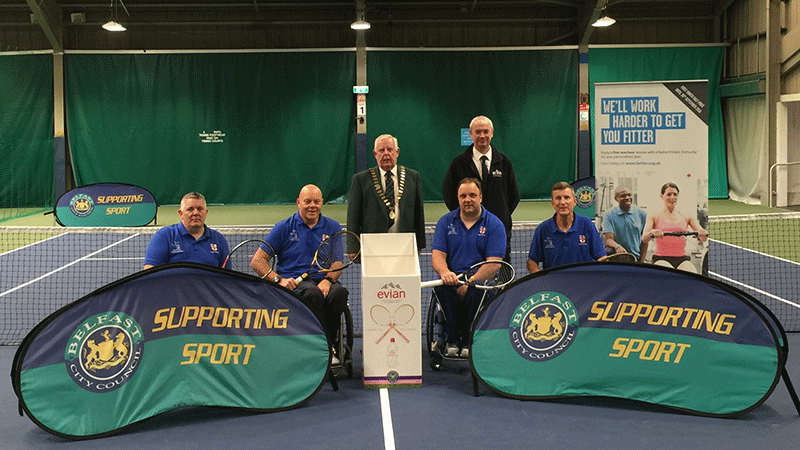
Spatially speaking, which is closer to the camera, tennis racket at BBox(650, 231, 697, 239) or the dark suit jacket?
tennis racket at BBox(650, 231, 697, 239)

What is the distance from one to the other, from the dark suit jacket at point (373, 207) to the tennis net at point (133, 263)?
1.40 metres

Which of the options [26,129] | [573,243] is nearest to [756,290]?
[573,243]

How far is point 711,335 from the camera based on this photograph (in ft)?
15.8

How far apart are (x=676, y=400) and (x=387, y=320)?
76.1 inches

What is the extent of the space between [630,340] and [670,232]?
1.71 metres

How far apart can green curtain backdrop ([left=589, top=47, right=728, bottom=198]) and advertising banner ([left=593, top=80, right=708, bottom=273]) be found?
52.4ft

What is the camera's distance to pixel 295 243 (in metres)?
6.08

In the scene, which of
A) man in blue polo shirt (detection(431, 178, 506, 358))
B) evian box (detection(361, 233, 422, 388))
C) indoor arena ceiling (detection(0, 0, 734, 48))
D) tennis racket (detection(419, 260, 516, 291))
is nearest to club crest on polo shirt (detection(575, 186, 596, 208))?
man in blue polo shirt (detection(431, 178, 506, 358))

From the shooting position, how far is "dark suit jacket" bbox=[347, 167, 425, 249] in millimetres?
6551

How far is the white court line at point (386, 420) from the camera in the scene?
4.42m

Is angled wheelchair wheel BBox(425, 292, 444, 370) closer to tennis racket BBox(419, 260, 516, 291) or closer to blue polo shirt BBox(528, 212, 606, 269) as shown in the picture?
tennis racket BBox(419, 260, 516, 291)

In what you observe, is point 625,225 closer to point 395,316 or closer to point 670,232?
point 670,232

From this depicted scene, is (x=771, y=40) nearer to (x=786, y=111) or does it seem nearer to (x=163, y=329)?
(x=786, y=111)

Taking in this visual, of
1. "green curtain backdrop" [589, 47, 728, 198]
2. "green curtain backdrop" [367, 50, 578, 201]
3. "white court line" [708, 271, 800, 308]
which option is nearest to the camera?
"white court line" [708, 271, 800, 308]
